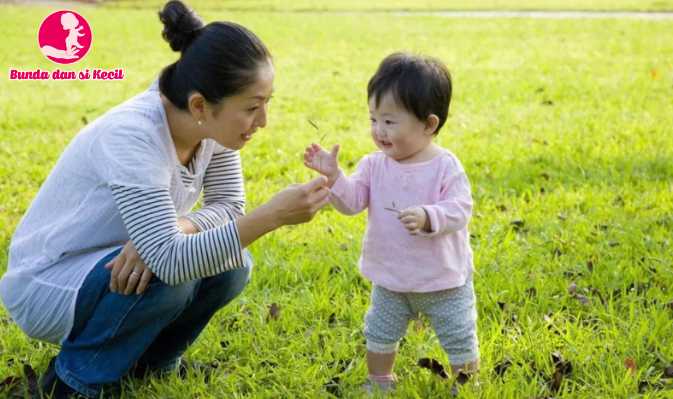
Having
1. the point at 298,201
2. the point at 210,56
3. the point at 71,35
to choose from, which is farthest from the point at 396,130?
the point at 71,35

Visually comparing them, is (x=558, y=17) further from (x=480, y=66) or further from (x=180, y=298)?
(x=180, y=298)

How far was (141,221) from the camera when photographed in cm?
241

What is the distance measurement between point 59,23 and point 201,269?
8553 mm

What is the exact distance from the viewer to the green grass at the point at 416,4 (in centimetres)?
1667

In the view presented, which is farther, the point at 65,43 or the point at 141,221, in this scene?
the point at 65,43

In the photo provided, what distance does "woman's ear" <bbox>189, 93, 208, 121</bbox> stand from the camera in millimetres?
2471

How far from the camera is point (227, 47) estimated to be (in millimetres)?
2436

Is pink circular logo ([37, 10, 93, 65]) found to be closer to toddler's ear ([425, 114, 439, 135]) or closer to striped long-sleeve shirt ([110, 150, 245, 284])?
striped long-sleeve shirt ([110, 150, 245, 284])

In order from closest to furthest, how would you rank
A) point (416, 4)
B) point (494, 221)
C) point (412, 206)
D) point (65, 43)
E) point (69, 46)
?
1. point (412, 206)
2. point (494, 221)
3. point (65, 43)
4. point (69, 46)
5. point (416, 4)

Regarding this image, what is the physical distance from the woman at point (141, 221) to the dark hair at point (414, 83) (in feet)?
1.09

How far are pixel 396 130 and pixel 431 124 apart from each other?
0.36ft

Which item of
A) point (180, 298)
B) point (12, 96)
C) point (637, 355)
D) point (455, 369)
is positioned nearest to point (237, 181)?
point (180, 298)

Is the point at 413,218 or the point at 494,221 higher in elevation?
the point at 413,218

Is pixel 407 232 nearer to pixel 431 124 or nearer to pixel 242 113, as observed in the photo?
pixel 431 124
